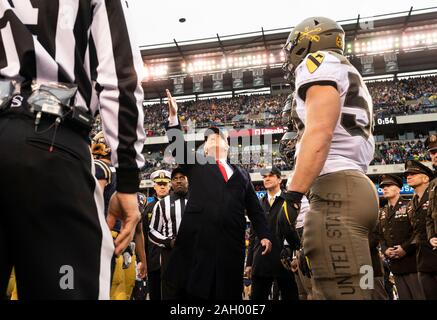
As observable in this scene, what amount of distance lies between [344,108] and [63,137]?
5.12 ft

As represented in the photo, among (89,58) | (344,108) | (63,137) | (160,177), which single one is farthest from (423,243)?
(63,137)

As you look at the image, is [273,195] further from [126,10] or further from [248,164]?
[248,164]

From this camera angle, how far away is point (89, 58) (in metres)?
1.53

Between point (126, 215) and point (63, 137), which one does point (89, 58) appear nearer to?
point (63, 137)

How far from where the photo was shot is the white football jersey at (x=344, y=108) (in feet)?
6.91

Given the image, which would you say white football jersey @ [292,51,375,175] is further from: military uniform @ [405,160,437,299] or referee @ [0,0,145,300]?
military uniform @ [405,160,437,299]

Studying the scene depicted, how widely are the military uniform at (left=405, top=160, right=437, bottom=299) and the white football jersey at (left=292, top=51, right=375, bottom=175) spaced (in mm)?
3402

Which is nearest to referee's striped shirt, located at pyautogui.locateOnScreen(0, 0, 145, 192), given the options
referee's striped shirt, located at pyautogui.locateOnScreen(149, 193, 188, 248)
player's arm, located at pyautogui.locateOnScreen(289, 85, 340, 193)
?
player's arm, located at pyautogui.locateOnScreen(289, 85, 340, 193)

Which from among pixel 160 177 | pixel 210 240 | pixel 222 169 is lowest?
pixel 210 240

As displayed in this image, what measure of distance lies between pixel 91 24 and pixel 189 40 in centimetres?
3489

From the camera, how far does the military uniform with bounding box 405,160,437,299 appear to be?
4.87 m

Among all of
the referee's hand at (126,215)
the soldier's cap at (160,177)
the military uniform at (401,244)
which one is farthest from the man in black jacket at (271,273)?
the referee's hand at (126,215)

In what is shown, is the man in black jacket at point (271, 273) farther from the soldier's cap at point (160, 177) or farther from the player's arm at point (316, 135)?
the player's arm at point (316, 135)
